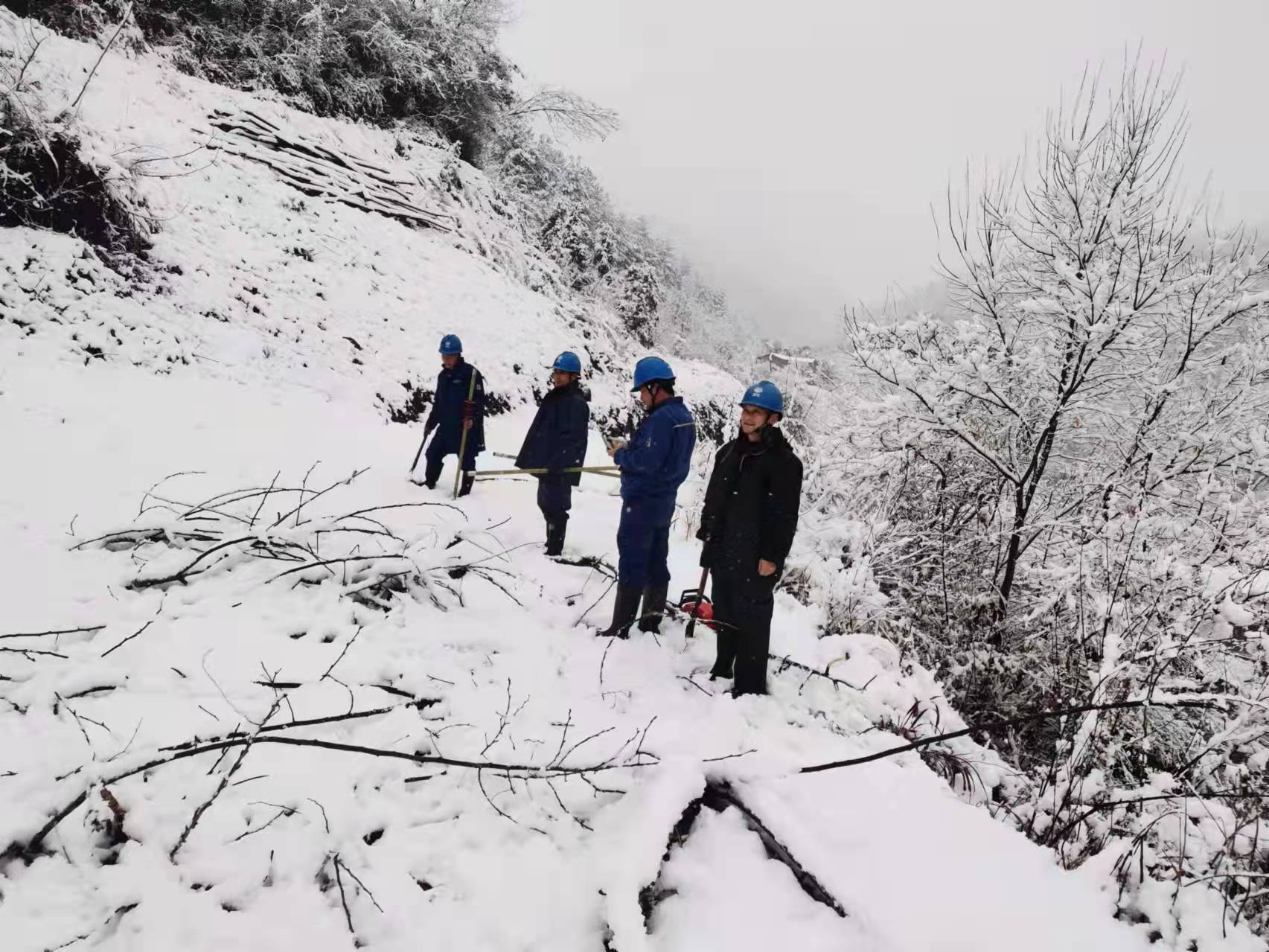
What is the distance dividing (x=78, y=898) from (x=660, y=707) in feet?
6.79

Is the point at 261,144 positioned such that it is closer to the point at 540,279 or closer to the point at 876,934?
the point at 540,279

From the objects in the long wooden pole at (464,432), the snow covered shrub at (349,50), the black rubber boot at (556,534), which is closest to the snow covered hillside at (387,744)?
the black rubber boot at (556,534)

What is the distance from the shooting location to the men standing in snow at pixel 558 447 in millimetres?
5086

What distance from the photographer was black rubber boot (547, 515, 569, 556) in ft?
16.9

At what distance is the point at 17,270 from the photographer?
5652mm

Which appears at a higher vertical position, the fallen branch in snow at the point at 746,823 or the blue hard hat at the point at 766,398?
the blue hard hat at the point at 766,398

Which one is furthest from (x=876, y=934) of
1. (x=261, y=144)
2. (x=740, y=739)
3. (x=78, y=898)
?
(x=261, y=144)

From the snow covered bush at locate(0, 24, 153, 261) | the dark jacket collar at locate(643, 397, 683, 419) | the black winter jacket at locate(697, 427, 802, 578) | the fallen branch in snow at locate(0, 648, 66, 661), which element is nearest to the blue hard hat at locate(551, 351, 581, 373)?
the dark jacket collar at locate(643, 397, 683, 419)

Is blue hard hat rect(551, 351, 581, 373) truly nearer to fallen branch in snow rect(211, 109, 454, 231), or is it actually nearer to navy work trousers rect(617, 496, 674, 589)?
navy work trousers rect(617, 496, 674, 589)

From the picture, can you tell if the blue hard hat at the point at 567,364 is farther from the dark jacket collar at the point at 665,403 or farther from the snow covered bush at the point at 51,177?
the snow covered bush at the point at 51,177

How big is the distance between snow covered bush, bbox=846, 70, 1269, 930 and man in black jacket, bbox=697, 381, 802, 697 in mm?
2200

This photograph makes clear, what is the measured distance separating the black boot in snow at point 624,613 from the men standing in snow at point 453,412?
3.15 meters

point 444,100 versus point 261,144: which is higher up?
point 444,100

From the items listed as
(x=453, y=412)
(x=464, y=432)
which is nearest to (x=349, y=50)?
(x=453, y=412)
